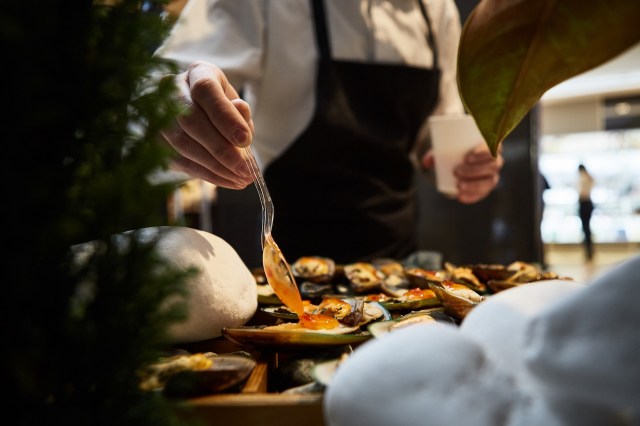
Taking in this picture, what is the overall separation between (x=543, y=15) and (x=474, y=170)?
2.86 feet

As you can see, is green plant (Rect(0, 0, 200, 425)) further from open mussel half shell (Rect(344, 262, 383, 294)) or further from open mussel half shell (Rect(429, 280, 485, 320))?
open mussel half shell (Rect(344, 262, 383, 294))

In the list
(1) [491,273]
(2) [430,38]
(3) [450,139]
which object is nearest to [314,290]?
(1) [491,273]

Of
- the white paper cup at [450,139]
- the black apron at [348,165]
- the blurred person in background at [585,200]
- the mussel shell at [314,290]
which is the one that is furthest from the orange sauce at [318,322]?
the blurred person in background at [585,200]

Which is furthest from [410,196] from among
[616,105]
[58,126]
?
[616,105]

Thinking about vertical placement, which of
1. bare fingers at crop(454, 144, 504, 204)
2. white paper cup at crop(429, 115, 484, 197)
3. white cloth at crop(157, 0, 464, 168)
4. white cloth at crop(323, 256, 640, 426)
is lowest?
white cloth at crop(323, 256, 640, 426)

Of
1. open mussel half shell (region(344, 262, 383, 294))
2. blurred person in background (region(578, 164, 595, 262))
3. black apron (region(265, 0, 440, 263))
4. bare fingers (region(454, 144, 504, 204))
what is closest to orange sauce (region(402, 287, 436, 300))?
open mussel half shell (region(344, 262, 383, 294))

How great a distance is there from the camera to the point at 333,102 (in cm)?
135

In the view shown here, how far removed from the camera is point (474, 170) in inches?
47.3

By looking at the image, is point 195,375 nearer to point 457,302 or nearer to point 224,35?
point 457,302

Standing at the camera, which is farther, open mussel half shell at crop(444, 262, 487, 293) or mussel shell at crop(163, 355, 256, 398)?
open mussel half shell at crop(444, 262, 487, 293)

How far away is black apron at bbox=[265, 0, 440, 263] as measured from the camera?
1.36 meters

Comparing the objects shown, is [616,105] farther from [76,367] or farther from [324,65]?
[76,367]

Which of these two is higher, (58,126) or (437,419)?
(58,126)

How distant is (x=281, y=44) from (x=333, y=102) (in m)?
0.21
